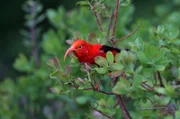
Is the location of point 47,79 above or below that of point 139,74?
below

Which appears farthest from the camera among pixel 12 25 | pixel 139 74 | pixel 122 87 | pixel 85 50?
pixel 12 25

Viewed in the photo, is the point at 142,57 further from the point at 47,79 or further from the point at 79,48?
the point at 47,79

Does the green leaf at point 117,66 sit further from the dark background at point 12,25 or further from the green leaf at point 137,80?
the dark background at point 12,25

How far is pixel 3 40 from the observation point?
20.5 feet

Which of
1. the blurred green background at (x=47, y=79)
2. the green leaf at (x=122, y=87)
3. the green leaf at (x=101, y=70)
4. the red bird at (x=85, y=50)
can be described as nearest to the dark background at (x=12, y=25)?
the blurred green background at (x=47, y=79)

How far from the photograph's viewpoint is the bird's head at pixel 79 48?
77.4 inches

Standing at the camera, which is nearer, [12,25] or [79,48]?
[79,48]

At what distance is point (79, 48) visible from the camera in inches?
77.4

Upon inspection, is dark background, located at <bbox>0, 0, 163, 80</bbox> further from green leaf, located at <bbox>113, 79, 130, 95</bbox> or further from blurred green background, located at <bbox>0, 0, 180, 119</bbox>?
green leaf, located at <bbox>113, 79, 130, 95</bbox>

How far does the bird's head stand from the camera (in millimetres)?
1965

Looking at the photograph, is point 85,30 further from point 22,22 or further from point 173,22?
point 22,22

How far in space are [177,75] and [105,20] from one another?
1.81 meters

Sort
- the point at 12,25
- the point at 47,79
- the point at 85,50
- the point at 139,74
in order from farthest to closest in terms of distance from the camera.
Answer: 1. the point at 12,25
2. the point at 47,79
3. the point at 85,50
4. the point at 139,74

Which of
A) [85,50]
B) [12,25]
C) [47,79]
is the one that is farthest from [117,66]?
[12,25]
